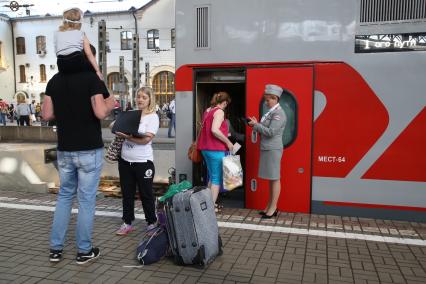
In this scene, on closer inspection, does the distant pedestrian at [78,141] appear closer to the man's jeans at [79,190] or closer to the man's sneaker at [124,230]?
the man's jeans at [79,190]

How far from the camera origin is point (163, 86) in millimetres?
36688

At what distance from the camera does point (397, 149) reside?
512 centimetres

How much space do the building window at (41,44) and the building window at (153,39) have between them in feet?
38.6

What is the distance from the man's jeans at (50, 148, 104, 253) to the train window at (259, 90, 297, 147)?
252cm

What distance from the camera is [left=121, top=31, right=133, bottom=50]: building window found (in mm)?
37594

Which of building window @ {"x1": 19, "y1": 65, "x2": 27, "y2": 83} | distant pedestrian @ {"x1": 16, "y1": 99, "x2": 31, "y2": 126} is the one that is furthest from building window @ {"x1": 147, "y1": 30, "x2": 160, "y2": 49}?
distant pedestrian @ {"x1": 16, "y1": 99, "x2": 31, "y2": 126}

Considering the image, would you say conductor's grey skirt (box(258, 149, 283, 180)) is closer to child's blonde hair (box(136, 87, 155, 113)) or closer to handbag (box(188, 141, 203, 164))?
handbag (box(188, 141, 203, 164))

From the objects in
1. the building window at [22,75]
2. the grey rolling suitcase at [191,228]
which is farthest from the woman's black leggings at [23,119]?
the building window at [22,75]

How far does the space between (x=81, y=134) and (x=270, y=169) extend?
94.9 inches

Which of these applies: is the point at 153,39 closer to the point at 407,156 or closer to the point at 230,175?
the point at 230,175

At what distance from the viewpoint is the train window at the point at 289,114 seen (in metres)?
5.45

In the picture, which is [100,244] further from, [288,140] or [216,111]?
[288,140]

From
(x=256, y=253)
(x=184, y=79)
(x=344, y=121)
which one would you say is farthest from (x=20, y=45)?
(x=256, y=253)

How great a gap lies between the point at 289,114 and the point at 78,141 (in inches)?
111
